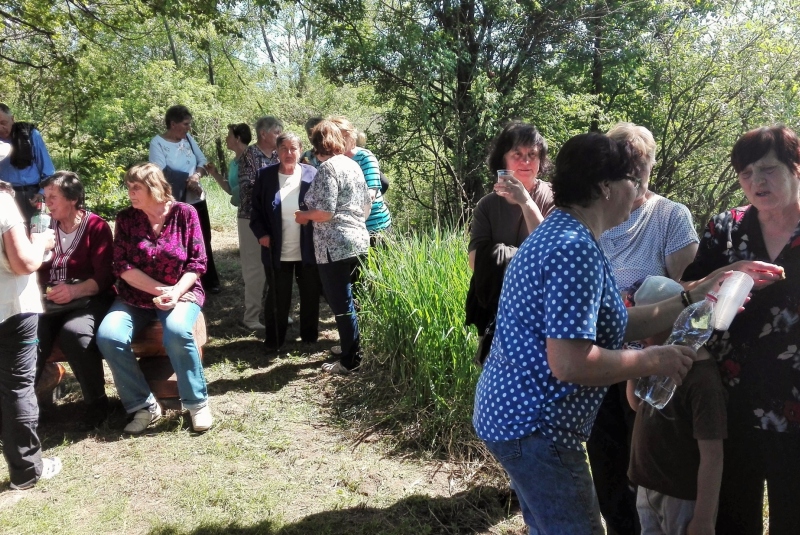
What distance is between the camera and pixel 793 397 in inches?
88.6

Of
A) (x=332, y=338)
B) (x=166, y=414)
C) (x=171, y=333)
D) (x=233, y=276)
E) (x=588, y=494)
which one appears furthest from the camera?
(x=233, y=276)

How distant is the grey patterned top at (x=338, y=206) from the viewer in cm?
504

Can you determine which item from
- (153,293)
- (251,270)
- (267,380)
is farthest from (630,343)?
(251,270)

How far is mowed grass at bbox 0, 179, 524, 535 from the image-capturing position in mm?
3352

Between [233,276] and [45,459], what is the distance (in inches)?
175

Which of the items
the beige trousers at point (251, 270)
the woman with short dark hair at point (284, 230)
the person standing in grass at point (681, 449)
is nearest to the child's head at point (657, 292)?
the person standing in grass at point (681, 449)

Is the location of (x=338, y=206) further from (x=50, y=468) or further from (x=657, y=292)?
(x=657, y=292)

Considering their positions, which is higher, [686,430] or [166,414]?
[686,430]

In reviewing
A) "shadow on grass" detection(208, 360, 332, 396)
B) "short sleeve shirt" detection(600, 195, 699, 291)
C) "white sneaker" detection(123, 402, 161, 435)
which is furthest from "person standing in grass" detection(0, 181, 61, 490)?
"short sleeve shirt" detection(600, 195, 699, 291)

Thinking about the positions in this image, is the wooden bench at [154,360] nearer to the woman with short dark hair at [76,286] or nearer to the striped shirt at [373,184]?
the woman with short dark hair at [76,286]

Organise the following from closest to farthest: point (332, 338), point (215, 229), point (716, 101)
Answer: point (332, 338) → point (716, 101) → point (215, 229)

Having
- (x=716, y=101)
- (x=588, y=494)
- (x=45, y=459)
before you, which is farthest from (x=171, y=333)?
(x=716, y=101)

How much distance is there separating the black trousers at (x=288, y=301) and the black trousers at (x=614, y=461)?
3281 mm

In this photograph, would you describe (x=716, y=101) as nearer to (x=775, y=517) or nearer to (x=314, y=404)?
(x=314, y=404)
